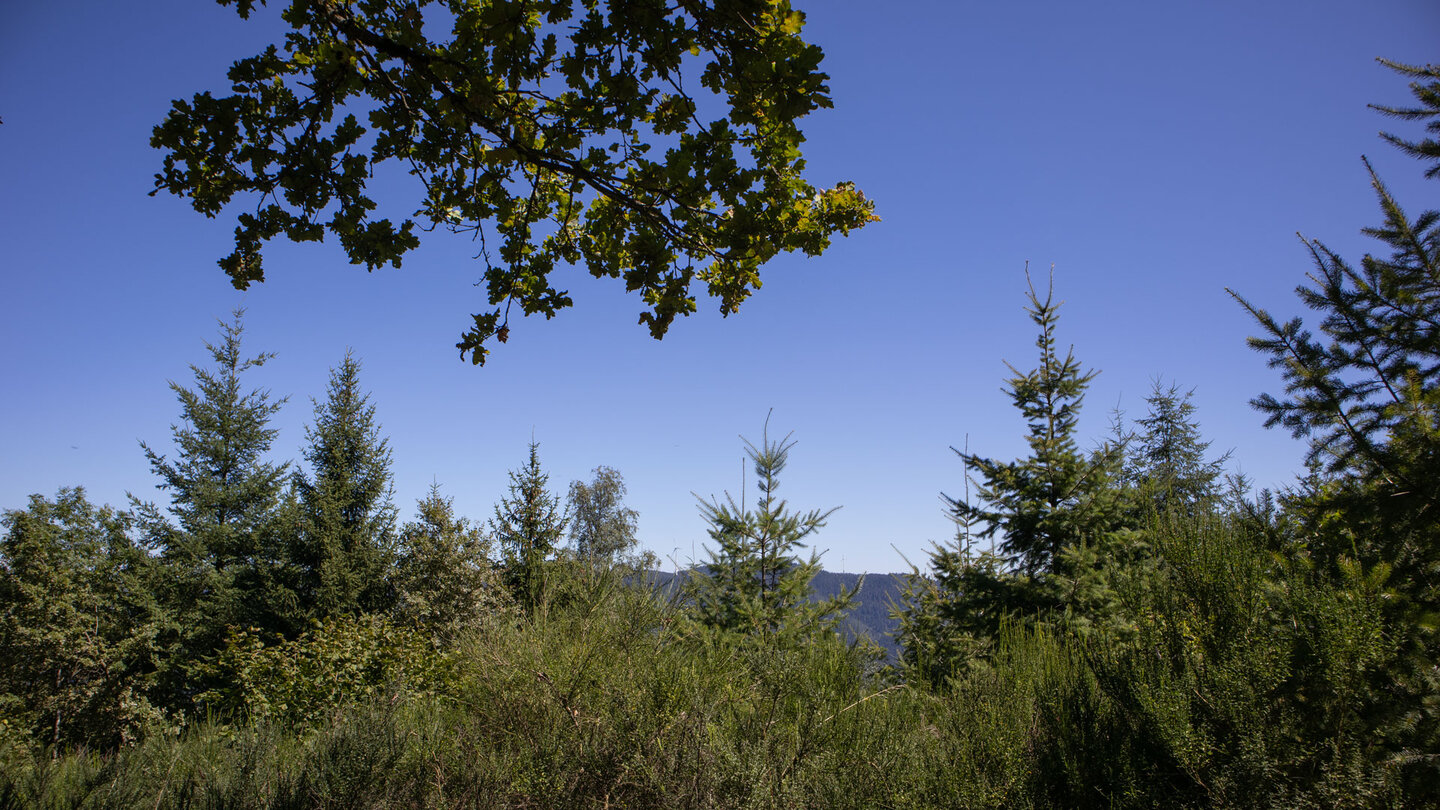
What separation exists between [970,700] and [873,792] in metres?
0.80

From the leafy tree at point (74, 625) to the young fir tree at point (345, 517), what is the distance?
4.32 m

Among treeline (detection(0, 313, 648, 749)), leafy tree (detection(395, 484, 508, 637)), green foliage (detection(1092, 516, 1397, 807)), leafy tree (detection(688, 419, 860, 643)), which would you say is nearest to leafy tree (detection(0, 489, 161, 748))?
treeline (detection(0, 313, 648, 749))

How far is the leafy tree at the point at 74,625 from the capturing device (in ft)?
52.0

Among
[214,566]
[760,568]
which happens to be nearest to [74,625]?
[214,566]

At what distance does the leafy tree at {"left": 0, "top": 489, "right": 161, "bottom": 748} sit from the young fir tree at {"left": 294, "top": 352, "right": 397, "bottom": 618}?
4319 millimetres

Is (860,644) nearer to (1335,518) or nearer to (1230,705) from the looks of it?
(1230,705)

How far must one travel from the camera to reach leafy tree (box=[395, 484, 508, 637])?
17234 mm

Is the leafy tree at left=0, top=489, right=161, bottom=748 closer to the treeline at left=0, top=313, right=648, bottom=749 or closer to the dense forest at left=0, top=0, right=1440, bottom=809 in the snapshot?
the treeline at left=0, top=313, right=648, bottom=749

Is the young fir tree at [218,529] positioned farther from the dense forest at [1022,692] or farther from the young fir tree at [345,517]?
the dense forest at [1022,692]

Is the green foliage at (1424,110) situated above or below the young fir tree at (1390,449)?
above

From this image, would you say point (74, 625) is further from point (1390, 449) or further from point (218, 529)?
point (1390, 449)

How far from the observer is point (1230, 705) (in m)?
2.05

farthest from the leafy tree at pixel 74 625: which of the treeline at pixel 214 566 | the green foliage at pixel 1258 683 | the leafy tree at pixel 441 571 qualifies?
the green foliage at pixel 1258 683

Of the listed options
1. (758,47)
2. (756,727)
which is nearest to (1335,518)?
(756,727)
